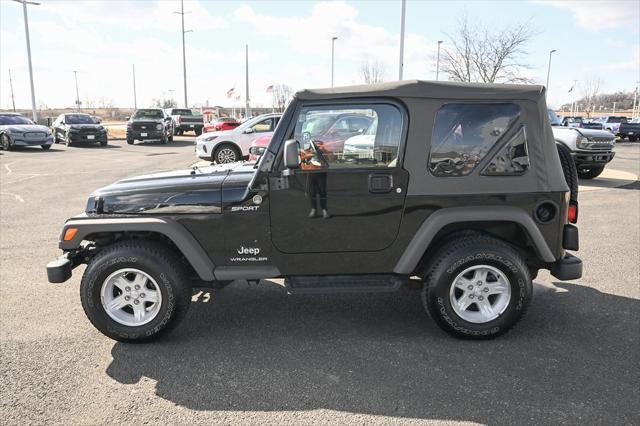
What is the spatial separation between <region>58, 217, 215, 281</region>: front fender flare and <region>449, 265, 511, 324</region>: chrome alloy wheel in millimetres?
1935

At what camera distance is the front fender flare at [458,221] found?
3635mm

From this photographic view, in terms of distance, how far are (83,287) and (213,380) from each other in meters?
1.29

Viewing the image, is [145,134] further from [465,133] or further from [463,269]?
[463,269]

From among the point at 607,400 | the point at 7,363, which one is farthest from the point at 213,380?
the point at 607,400

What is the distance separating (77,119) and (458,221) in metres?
25.9

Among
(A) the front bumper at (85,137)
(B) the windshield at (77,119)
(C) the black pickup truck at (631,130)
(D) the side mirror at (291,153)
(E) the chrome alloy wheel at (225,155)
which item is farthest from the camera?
(C) the black pickup truck at (631,130)

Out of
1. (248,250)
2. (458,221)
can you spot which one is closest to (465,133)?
(458,221)

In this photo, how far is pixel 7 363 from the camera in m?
3.47

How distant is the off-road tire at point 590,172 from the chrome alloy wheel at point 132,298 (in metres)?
12.2

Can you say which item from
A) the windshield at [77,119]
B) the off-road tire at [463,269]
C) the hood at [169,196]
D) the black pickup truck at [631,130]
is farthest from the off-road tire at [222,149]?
the black pickup truck at [631,130]

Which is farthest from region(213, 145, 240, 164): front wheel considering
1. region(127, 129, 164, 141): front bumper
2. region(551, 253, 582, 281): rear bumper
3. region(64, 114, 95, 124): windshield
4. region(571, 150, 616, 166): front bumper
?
region(64, 114, 95, 124): windshield

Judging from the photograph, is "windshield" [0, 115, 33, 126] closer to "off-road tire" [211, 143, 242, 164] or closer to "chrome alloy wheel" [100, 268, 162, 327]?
"off-road tire" [211, 143, 242, 164]

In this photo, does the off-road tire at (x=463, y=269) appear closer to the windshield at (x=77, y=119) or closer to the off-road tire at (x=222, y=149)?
the off-road tire at (x=222, y=149)

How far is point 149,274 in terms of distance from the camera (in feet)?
12.0
